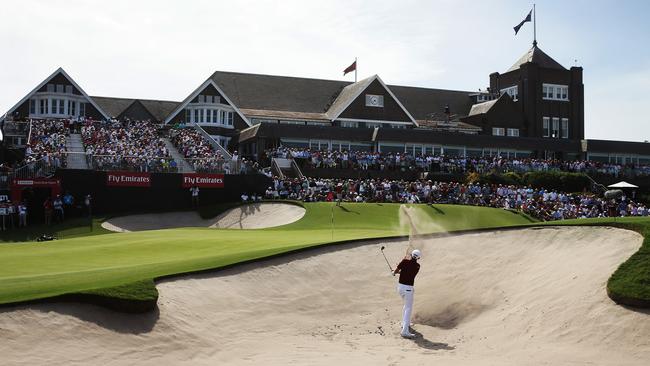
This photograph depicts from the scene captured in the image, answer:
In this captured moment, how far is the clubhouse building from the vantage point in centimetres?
5628

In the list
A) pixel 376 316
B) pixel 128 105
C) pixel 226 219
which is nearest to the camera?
pixel 376 316

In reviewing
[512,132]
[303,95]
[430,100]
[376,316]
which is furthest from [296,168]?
[512,132]

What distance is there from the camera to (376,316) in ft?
51.3

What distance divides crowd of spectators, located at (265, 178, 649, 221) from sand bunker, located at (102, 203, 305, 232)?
2433 millimetres

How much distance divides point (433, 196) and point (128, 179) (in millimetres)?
18372

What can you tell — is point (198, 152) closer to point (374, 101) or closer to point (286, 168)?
point (286, 168)

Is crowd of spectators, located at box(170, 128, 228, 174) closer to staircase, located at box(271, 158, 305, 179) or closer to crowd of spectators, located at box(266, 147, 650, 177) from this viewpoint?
staircase, located at box(271, 158, 305, 179)

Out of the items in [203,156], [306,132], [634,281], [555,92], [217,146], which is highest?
[555,92]

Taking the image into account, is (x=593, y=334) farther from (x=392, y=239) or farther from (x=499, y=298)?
(x=392, y=239)

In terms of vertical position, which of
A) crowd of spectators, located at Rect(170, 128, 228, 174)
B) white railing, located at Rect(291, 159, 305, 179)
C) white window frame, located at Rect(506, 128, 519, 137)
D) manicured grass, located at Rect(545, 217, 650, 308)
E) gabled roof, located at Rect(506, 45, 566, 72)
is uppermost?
gabled roof, located at Rect(506, 45, 566, 72)

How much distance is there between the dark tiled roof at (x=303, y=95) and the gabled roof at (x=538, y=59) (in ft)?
23.2

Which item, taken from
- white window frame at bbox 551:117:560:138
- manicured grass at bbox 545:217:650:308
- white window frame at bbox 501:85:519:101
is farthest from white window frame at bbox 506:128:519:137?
manicured grass at bbox 545:217:650:308

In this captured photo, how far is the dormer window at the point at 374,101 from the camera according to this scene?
64.0m

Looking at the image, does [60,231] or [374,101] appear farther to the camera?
[374,101]
